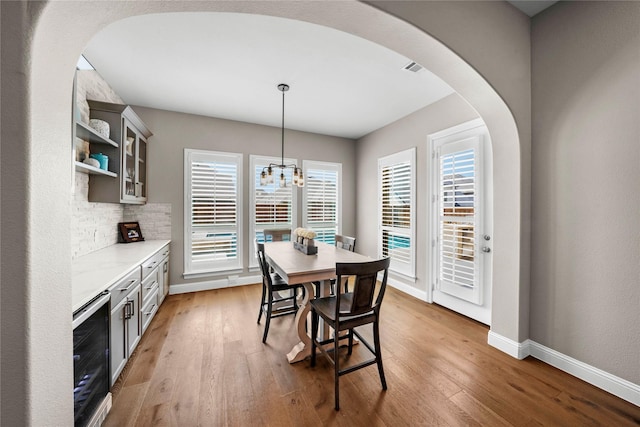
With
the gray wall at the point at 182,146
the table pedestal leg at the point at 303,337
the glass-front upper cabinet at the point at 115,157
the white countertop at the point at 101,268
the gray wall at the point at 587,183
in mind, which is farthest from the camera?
the gray wall at the point at 182,146

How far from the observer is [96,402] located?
1.52 m

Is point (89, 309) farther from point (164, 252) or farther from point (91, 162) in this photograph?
point (164, 252)

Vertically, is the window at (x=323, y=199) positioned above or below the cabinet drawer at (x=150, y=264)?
above

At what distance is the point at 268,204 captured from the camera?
4344mm

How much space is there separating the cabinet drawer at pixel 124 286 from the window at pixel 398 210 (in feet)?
11.4

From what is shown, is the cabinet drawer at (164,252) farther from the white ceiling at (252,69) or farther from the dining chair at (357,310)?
the dining chair at (357,310)

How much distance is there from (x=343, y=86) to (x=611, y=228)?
108 inches

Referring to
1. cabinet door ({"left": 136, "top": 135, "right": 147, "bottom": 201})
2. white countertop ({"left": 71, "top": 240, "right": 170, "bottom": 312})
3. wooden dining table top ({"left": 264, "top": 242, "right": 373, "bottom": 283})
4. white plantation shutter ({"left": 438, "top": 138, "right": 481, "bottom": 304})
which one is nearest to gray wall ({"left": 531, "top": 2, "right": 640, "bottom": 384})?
white plantation shutter ({"left": 438, "top": 138, "right": 481, "bottom": 304})

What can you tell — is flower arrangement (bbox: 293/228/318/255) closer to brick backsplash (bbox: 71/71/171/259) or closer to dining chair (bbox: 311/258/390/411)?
dining chair (bbox: 311/258/390/411)

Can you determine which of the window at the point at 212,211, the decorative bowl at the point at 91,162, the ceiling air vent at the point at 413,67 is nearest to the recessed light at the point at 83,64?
the decorative bowl at the point at 91,162

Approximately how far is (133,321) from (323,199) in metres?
3.43

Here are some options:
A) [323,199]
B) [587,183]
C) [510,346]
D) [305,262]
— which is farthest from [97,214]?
[587,183]

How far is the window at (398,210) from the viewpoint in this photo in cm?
380

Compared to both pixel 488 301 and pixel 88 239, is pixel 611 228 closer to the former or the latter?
pixel 488 301
